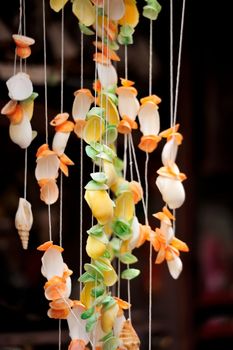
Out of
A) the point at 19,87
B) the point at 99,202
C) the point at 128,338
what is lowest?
the point at 128,338

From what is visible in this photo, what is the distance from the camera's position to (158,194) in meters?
1.52

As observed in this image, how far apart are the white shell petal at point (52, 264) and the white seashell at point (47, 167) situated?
7cm

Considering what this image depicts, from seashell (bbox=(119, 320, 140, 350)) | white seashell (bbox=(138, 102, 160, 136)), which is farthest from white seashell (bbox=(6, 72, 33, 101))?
seashell (bbox=(119, 320, 140, 350))

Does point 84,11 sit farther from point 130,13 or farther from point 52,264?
point 52,264

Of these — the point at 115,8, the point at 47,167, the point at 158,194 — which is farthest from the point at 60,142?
the point at 158,194

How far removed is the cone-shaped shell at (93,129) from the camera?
2.16 feet

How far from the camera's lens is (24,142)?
0.69m

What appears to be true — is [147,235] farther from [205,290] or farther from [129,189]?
[205,290]

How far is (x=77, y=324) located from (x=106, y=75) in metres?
0.22

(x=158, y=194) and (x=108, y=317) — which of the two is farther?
(x=158, y=194)

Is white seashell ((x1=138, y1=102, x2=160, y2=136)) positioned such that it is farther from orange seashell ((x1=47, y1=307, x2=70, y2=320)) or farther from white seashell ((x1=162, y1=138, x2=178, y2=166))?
orange seashell ((x1=47, y1=307, x2=70, y2=320))

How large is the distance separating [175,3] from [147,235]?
828 mm

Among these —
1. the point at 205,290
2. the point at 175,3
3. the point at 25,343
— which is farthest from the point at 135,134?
the point at 205,290

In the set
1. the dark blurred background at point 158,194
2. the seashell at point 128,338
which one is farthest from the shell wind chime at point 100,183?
the dark blurred background at point 158,194
